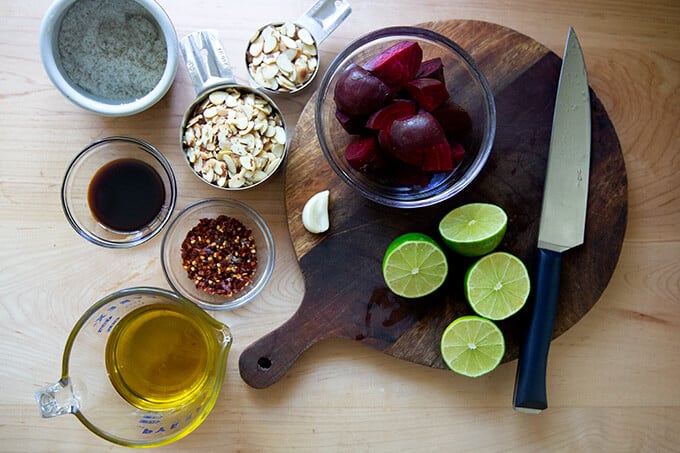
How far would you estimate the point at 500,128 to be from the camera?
1212 mm

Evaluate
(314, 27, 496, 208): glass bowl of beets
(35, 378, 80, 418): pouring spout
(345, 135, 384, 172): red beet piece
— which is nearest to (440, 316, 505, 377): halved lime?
(314, 27, 496, 208): glass bowl of beets

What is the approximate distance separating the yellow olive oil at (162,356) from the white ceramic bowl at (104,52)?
0.41 m

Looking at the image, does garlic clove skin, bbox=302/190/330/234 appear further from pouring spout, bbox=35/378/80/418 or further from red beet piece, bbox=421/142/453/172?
pouring spout, bbox=35/378/80/418

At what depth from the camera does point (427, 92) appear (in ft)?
3.47

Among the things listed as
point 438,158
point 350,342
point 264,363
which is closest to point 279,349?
point 264,363

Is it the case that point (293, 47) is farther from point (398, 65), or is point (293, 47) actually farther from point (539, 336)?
point (539, 336)

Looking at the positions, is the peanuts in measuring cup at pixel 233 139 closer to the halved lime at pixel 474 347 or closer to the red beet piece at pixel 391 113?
the red beet piece at pixel 391 113

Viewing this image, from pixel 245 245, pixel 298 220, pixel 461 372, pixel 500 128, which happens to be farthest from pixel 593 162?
pixel 245 245

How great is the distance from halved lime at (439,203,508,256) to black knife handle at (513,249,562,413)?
0.11 meters

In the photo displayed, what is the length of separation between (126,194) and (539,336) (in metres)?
0.92

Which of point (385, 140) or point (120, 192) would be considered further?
point (120, 192)

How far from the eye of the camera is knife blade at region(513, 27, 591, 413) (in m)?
1.18

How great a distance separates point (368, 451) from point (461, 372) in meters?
0.29

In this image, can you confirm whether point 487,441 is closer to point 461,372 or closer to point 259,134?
point 461,372
